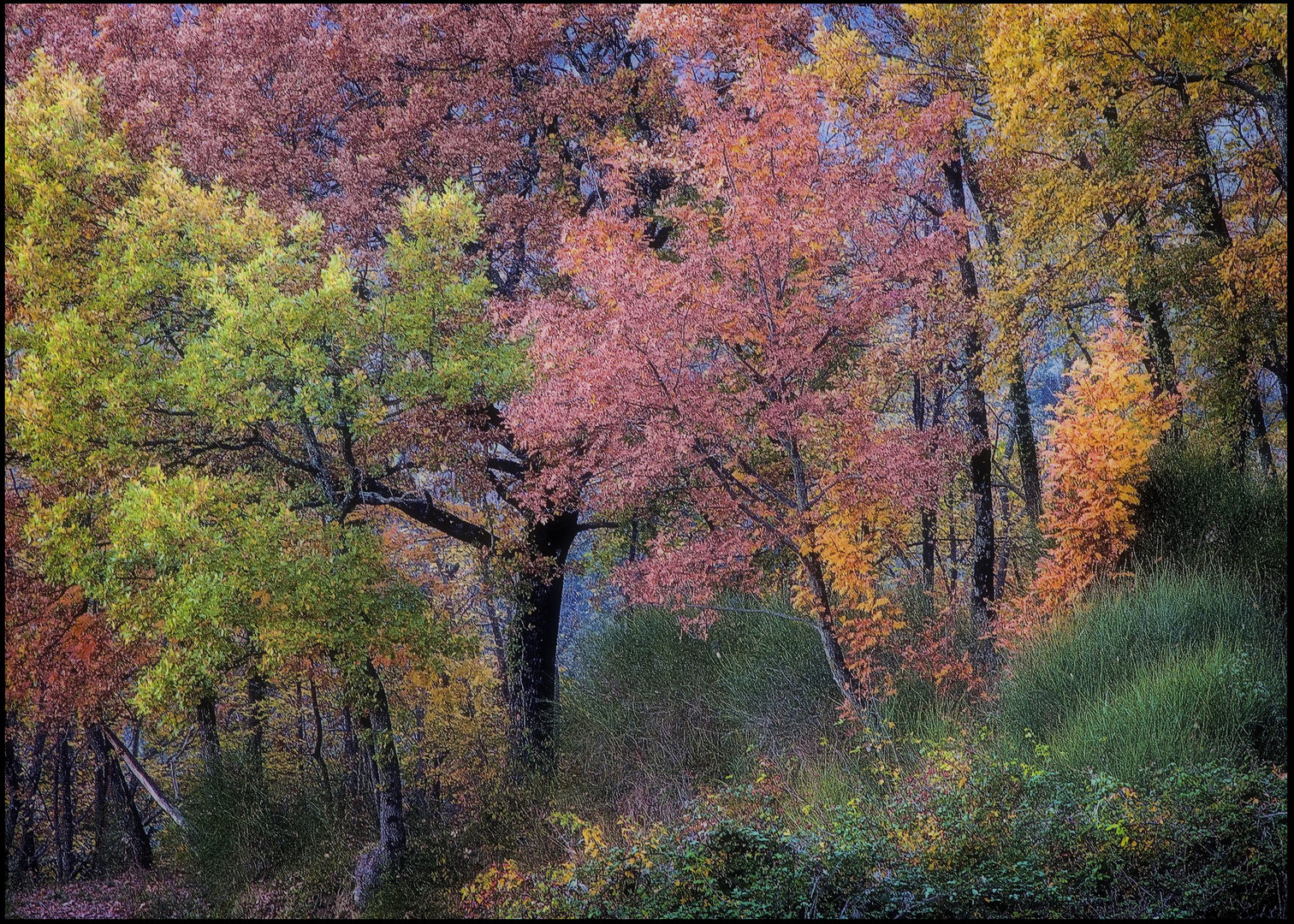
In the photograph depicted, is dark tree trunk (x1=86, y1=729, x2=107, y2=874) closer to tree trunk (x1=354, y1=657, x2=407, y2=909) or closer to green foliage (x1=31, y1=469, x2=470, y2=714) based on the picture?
tree trunk (x1=354, y1=657, x2=407, y2=909)

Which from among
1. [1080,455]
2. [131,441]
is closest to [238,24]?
[131,441]

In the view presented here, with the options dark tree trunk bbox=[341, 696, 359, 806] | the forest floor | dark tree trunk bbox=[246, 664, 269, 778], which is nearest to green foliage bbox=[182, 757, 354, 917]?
the forest floor

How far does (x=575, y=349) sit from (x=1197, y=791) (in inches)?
200

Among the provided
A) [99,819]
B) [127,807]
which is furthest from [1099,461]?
[99,819]

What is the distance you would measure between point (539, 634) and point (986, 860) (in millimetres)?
6717

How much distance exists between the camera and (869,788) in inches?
275

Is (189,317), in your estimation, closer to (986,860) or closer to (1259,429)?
(986,860)

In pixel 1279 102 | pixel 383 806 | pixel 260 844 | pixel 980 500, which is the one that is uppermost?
pixel 1279 102

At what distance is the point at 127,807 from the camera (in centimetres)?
1134

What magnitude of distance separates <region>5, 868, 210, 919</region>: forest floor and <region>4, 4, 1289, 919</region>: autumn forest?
107mm

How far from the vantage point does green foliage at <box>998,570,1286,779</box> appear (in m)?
5.86

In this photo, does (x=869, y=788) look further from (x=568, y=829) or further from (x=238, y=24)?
(x=238, y=24)

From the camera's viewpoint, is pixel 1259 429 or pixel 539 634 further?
pixel 1259 429

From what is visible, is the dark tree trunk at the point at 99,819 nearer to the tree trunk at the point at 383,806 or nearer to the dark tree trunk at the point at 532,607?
the tree trunk at the point at 383,806
